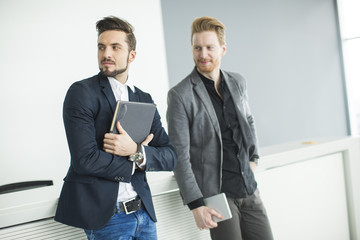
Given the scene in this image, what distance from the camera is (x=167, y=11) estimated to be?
3.85 meters

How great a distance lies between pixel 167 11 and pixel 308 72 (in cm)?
237

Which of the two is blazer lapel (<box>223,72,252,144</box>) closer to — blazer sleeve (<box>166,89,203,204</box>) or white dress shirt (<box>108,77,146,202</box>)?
blazer sleeve (<box>166,89,203,204</box>)

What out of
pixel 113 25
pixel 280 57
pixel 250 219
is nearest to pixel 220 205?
pixel 250 219

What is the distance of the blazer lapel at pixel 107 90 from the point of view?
1360 mm

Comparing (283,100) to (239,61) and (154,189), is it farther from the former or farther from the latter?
(154,189)

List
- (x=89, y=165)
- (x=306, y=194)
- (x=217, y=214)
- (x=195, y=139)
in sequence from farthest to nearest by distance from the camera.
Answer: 1. (x=306, y=194)
2. (x=195, y=139)
3. (x=217, y=214)
4. (x=89, y=165)

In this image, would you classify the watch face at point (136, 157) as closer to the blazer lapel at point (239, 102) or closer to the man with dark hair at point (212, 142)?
the man with dark hair at point (212, 142)

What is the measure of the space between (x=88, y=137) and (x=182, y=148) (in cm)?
53

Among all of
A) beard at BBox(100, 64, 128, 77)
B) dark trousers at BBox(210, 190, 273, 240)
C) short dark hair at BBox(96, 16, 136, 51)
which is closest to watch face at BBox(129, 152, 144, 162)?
beard at BBox(100, 64, 128, 77)

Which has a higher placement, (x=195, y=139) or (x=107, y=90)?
(x=107, y=90)

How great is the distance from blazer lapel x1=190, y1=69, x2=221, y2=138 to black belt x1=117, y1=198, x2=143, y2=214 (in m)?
0.58

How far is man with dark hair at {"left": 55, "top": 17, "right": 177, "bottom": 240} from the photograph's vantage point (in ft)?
4.13

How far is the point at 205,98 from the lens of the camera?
179 cm

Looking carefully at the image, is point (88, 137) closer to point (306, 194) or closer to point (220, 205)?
point (220, 205)
